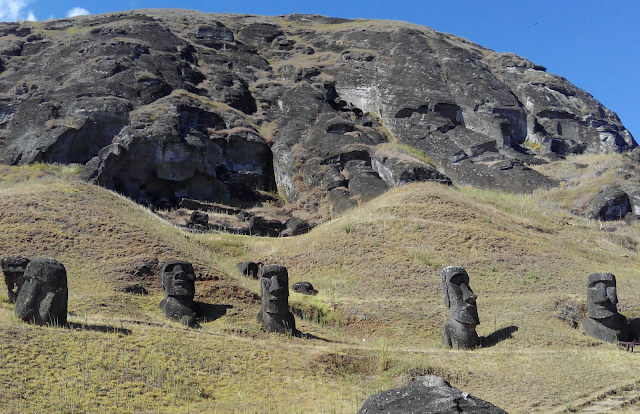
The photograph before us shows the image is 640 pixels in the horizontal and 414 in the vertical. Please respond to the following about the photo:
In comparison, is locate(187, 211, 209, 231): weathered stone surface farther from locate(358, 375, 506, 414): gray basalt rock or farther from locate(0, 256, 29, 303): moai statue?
locate(358, 375, 506, 414): gray basalt rock

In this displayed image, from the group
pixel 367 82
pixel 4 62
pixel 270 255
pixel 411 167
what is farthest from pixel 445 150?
pixel 4 62

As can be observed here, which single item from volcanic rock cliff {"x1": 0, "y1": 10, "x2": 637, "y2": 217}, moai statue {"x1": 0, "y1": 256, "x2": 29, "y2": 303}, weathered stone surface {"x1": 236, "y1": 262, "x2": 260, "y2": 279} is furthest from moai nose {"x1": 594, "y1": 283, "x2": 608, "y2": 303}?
volcanic rock cliff {"x1": 0, "y1": 10, "x2": 637, "y2": 217}

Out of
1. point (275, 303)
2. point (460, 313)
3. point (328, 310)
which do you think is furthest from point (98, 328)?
point (460, 313)

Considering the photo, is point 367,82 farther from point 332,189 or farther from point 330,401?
point 330,401

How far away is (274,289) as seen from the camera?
16.5 metres

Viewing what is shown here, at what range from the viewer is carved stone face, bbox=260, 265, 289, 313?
16.5 m

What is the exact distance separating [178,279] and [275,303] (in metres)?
3.09

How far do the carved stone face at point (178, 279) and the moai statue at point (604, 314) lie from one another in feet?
36.6

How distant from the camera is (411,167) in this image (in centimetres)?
3488

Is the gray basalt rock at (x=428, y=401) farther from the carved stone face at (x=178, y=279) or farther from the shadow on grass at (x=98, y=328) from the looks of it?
the carved stone face at (x=178, y=279)

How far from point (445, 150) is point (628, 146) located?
940 inches

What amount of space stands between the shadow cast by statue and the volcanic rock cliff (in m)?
16.4

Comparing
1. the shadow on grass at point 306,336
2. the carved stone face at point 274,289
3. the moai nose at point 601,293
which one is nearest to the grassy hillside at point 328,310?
the shadow on grass at point 306,336

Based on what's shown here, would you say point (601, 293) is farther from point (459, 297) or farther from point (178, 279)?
point (178, 279)
